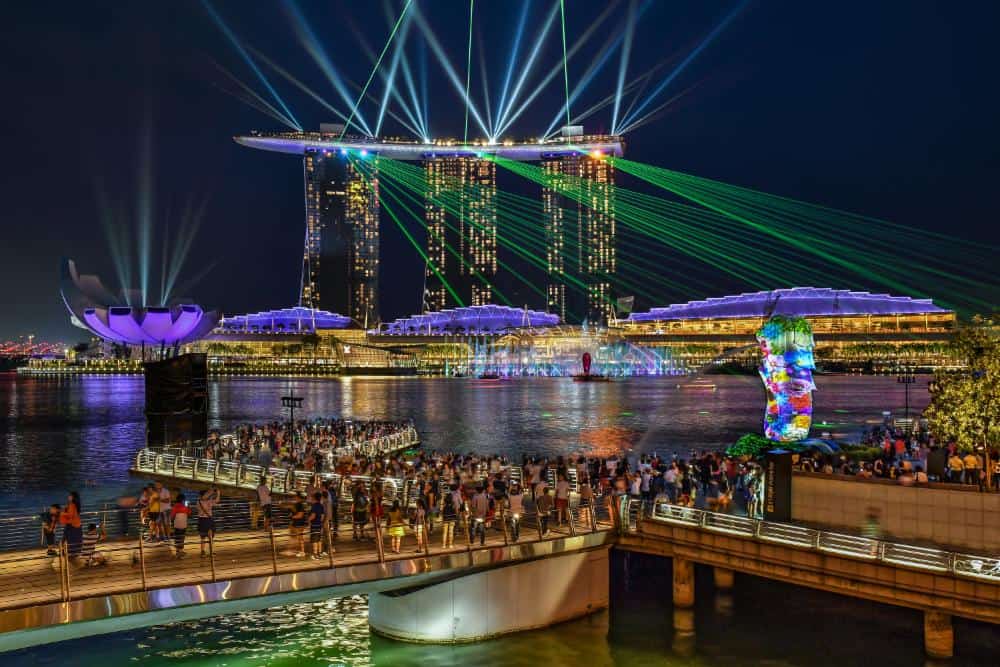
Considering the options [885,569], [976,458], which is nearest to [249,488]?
Answer: [885,569]

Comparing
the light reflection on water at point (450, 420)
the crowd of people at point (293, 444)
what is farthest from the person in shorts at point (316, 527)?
the light reflection on water at point (450, 420)

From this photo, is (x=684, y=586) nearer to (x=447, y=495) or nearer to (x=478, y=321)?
(x=447, y=495)

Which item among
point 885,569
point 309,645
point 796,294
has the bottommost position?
point 309,645

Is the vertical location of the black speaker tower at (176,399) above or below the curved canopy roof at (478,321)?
below

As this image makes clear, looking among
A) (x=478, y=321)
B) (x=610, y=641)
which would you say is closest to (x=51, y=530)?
(x=610, y=641)

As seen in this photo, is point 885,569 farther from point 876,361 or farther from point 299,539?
point 876,361

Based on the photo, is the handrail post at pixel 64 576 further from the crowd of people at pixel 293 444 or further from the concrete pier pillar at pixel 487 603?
the crowd of people at pixel 293 444
